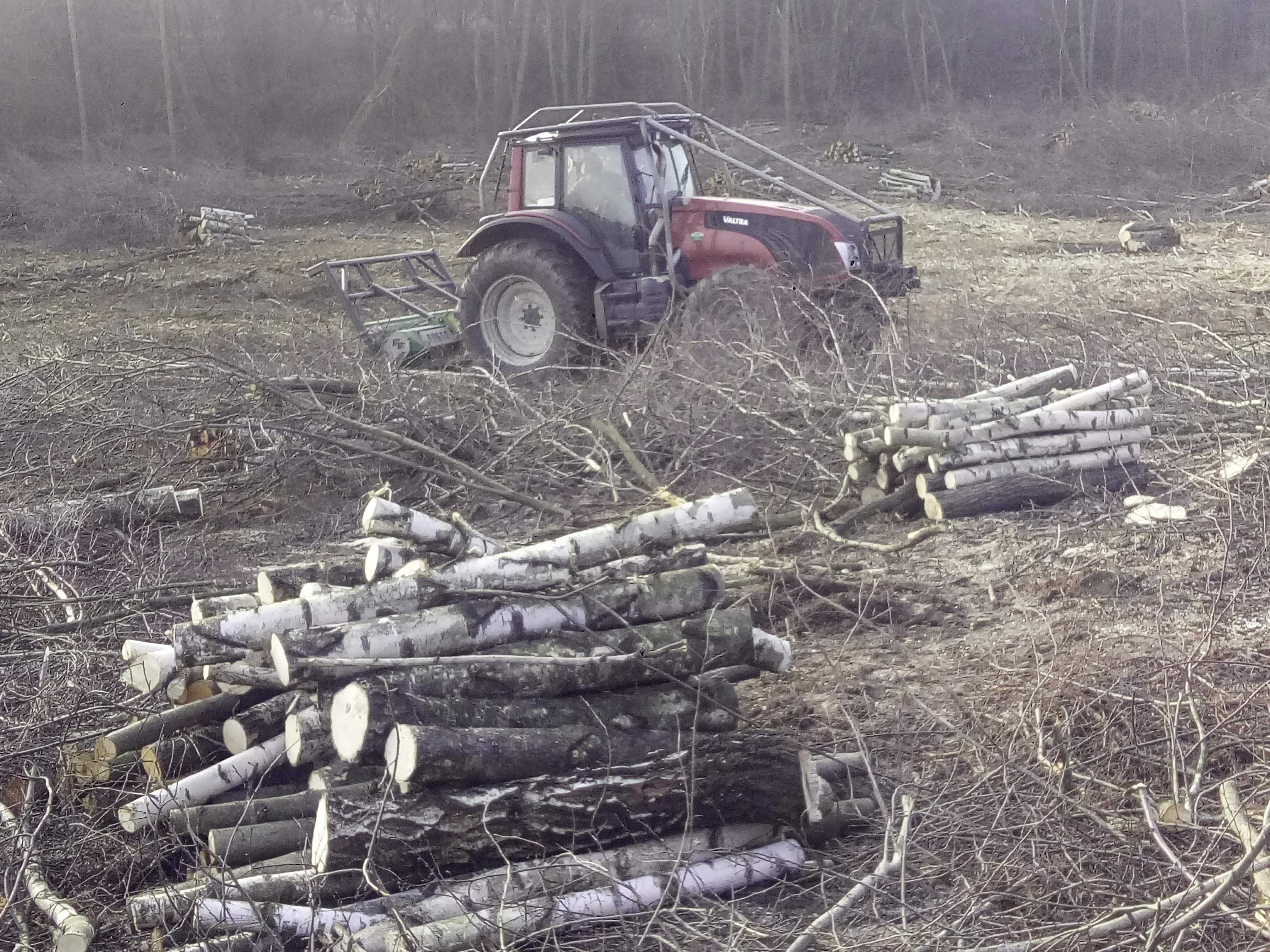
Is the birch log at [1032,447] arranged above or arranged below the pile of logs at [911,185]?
below

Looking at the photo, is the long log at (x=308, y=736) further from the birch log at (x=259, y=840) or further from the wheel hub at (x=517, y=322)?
the wheel hub at (x=517, y=322)

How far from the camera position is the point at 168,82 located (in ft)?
78.1

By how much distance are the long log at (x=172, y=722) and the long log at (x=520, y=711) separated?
510 millimetres

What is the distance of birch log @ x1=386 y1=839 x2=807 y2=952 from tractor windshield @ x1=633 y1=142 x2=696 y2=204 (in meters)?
6.39

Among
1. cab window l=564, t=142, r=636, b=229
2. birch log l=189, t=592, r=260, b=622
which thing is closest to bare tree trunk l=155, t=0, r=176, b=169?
cab window l=564, t=142, r=636, b=229

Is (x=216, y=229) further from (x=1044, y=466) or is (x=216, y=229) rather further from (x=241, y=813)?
A: (x=241, y=813)

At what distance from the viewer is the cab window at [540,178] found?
9.25 meters

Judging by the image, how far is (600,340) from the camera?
9.04 m

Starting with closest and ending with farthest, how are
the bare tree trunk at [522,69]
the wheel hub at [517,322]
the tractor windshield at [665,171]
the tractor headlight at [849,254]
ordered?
1. the tractor headlight at [849,254]
2. the tractor windshield at [665,171]
3. the wheel hub at [517,322]
4. the bare tree trunk at [522,69]

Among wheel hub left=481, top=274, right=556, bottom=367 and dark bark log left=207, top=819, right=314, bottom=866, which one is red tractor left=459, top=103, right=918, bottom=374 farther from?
dark bark log left=207, top=819, right=314, bottom=866

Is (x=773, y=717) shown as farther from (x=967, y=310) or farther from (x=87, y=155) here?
(x=87, y=155)

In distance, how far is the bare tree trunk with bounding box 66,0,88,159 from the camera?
23172 mm

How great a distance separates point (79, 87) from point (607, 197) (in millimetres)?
18572

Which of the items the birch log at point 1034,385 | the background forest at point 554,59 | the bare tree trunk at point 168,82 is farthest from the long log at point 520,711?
the background forest at point 554,59
